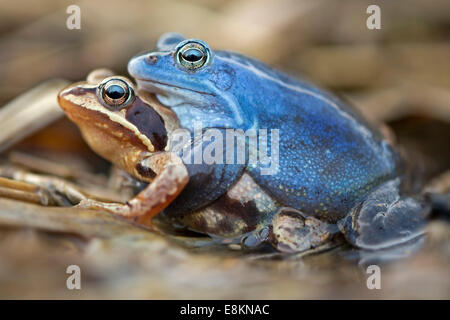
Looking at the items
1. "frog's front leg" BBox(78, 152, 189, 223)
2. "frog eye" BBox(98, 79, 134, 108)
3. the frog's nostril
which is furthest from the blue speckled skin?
"frog's front leg" BBox(78, 152, 189, 223)

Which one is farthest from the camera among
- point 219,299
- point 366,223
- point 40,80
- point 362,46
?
point 362,46

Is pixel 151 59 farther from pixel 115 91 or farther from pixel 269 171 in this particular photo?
pixel 269 171

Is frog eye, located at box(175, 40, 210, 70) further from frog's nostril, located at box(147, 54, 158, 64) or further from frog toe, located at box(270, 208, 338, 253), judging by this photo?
frog toe, located at box(270, 208, 338, 253)

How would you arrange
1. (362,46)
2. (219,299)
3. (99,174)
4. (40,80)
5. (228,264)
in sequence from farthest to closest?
(362,46)
(40,80)
(99,174)
(228,264)
(219,299)

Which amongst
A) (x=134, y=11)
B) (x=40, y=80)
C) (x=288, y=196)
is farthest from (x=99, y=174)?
(x=134, y=11)

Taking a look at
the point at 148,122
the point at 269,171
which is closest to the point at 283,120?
the point at 269,171

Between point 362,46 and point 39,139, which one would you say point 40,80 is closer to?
point 39,139
